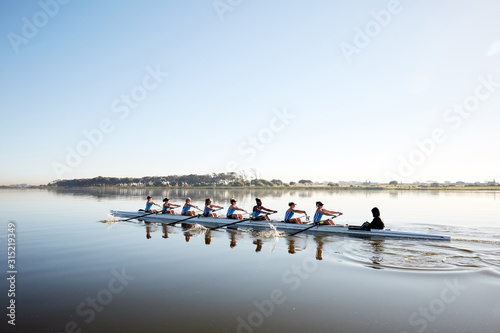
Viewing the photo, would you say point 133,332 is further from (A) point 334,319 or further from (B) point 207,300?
(A) point 334,319

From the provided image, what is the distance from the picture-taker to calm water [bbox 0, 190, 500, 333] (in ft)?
18.1

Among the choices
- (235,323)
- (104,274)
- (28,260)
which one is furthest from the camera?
(28,260)

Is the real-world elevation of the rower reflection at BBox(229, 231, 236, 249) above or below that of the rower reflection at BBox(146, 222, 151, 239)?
above

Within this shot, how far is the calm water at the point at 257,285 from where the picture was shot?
217 inches

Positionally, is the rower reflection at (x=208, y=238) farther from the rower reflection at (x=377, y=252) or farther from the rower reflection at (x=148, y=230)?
the rower reflection at (x=377, y=252)

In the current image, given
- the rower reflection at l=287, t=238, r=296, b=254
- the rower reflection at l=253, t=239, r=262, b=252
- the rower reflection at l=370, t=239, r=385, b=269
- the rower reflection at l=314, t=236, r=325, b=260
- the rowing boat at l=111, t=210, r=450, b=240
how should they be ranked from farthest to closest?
1. the rowing boat at l=111, t=210, r=450, b=240
2. the rower reflection at l=253, t=239, r=262, b=252
3. the rower reflection at l=287, t=238, r=296, b=254
4. the rower reflection at l=314, t=236, r=325, b=260
5. the rower reflection at l=370, t=239, r=385, b=269

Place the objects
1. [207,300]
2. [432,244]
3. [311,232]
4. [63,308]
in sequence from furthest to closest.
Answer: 1. [311,232]
2. [432,244]
3. [207,300]
4. [63,308]

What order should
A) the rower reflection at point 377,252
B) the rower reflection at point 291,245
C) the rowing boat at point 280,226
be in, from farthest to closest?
the rowing boat at point 280,226, the rower reflection at point 291,245, the rower reflection at point 377,252

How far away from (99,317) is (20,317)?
1.49 metres

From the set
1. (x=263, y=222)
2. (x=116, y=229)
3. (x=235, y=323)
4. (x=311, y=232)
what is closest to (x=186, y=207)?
(x=116, y=229)

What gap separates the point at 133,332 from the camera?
515 centimetres

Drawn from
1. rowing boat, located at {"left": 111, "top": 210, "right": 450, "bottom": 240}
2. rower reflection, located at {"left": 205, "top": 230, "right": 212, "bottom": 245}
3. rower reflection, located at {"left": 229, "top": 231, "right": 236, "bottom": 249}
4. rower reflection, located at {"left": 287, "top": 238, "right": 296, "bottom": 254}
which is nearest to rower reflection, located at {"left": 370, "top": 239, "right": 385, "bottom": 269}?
rowing boat, located at {"left": 111, "top": 210, "right": 450, "bottom": 240}

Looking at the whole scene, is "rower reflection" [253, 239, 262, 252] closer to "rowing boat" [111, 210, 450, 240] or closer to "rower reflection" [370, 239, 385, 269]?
"rowing boat" [111, 210, 450, 240]

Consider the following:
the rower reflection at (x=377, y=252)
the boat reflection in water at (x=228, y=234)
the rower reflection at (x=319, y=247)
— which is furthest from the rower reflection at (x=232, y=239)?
the rower reflection at (x=377, y=252)
